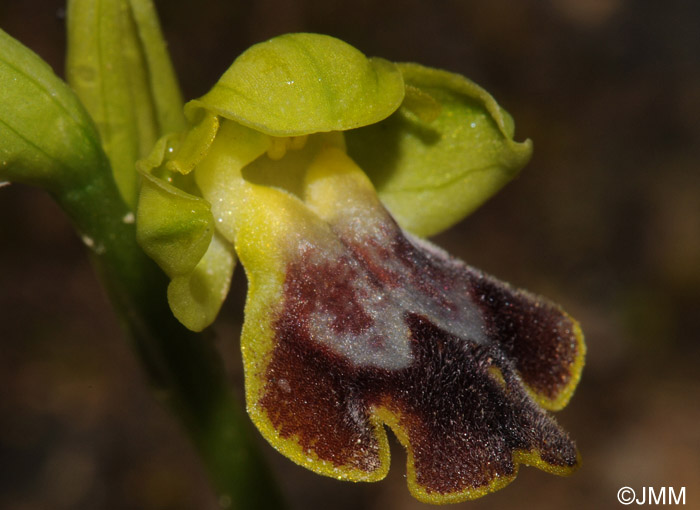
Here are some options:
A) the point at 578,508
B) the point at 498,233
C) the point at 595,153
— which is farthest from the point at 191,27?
the point at 578,508

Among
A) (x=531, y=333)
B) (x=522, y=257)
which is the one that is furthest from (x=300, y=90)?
(x=522, y=257)

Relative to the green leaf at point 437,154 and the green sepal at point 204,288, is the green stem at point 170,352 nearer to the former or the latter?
the green sepal at point 204,288

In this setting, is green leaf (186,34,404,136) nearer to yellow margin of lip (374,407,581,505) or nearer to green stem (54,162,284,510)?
green stem (54,162,284,510)

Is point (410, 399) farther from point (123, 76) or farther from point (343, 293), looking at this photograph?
point (123, 76)

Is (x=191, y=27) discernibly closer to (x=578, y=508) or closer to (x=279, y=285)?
(x=578, y=508)

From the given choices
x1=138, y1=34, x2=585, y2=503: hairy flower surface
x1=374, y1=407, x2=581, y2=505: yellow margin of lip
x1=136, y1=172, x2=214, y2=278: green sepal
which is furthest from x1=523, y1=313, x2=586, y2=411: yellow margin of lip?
x1=136, y1=172, x2=214, y2=278: green sepal

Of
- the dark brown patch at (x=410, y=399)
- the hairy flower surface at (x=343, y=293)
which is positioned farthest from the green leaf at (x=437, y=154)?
the dark brown patch at (x=410, y=399)
